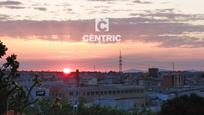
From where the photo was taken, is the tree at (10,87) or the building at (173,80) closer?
the tree at (10,87)

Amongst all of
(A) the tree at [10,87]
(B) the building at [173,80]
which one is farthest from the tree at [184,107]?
(B) the building at [173,80]

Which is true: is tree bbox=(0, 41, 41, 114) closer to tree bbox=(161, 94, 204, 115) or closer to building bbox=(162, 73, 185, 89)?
tree bbox=(161, 94, 204, 115)

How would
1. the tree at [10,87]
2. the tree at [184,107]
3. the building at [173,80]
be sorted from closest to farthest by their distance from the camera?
the tree at [10,87]
the tree at [184,107]
the building at [173,80]

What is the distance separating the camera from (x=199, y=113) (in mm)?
34406

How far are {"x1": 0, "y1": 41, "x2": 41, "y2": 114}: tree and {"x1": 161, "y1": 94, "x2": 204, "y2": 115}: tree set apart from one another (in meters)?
16.7

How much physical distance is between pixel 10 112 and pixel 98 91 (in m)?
105

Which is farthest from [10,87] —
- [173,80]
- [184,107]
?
[173,80]

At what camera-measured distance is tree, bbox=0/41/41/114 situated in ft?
56.3

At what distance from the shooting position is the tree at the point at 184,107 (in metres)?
34.5

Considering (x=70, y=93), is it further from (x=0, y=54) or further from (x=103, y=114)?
(x=0, y=54)

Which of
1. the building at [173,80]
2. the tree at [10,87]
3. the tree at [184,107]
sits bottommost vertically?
the building at [173,80]

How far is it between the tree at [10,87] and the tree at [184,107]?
16.7 metres

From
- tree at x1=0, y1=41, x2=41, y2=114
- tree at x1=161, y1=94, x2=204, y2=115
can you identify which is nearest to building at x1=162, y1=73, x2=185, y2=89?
tree at x1=161, y1=94, x2=204, y2=115

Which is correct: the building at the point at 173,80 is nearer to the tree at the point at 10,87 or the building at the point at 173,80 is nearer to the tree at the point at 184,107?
the tree at the point at 184,107
